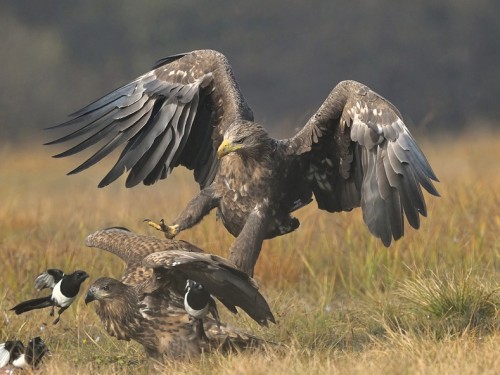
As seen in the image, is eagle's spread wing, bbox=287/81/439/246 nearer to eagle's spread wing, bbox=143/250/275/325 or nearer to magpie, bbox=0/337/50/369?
eagle's spread wing, bbox=143/250/275/325

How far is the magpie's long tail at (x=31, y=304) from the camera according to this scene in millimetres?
6723

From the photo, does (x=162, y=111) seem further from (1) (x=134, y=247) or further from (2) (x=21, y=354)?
(2) (x=21, y=354)

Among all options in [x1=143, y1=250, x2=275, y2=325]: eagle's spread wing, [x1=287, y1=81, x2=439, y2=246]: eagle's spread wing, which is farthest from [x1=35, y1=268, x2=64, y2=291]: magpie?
[x1=287, y1=81, x2=439, y2=246]: eagle's spread wing

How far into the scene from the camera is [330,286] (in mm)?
8336

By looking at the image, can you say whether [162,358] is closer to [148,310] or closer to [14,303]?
[148,310]

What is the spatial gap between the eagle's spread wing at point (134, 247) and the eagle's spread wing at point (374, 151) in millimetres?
915

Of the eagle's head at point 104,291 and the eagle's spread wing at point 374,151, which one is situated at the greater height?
the eagle's spread wing at point 374,151

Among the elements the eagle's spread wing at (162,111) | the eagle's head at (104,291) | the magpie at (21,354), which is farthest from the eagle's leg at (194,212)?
the magpie at (21,354)

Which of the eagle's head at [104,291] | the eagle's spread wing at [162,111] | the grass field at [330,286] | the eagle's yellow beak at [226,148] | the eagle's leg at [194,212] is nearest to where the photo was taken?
the grass field at [330,286]

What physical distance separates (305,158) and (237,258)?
82 centimetres

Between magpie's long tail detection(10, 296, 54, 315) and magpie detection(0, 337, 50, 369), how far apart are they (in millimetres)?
261

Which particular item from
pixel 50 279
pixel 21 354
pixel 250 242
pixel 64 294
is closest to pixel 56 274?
pixel 50 279

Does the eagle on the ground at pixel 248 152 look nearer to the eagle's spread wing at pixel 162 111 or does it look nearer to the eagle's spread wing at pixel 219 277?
the eagle's spread wing at pixel 162 111

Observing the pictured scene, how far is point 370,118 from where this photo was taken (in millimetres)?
6855
